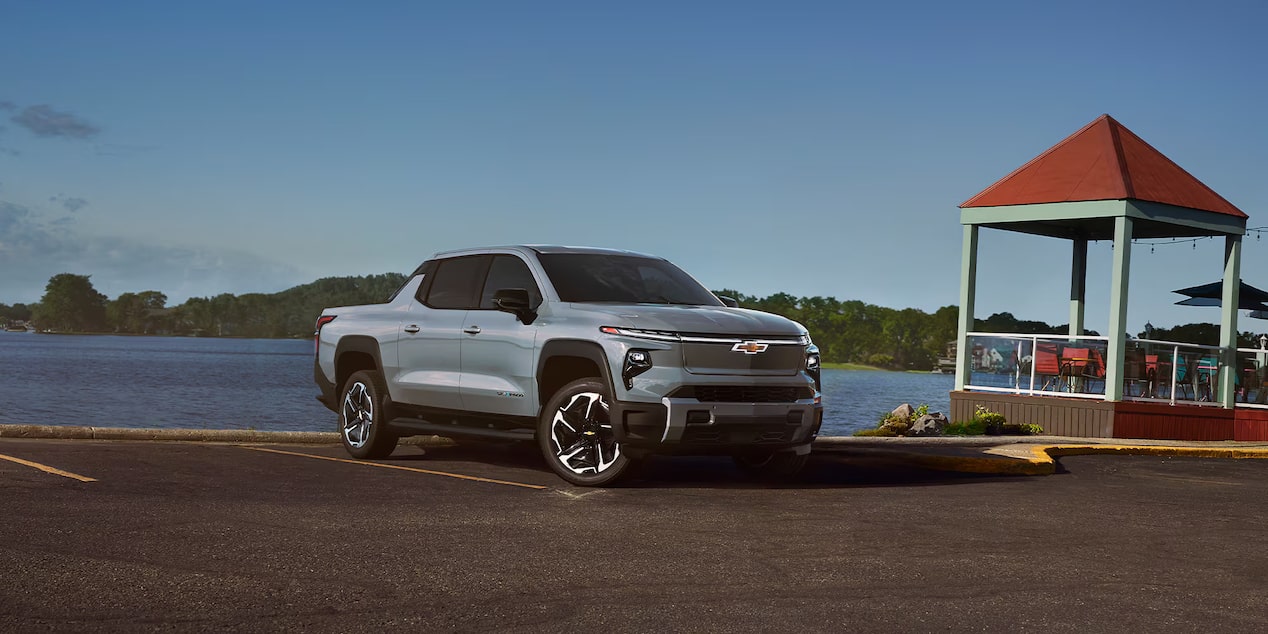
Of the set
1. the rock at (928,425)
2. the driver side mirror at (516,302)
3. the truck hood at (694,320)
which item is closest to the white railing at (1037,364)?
the rock at (928,425)

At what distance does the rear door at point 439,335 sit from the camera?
1059cm

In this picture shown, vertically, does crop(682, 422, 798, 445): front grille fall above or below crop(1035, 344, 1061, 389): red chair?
below

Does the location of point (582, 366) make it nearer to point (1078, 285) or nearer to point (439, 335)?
point (439, 335)

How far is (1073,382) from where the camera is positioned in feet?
63.3

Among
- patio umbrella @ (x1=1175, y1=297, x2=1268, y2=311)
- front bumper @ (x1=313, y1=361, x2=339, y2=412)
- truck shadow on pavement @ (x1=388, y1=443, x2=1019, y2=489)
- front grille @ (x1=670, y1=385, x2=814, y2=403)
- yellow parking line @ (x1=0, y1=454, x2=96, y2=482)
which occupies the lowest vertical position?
yellow parking line @ (x1=0, y1=454, x2=96, y2=482)

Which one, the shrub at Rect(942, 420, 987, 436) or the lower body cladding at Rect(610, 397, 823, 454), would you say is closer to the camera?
the lower body cladding at Rect(610, 397, 823, 454)

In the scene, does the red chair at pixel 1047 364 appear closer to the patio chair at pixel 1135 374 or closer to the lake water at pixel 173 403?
the patio chair at pixel 1135 374

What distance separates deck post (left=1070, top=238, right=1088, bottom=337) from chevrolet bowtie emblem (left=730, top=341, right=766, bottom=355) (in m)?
14.6

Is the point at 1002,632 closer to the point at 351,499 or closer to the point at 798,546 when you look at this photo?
the point at 798,546

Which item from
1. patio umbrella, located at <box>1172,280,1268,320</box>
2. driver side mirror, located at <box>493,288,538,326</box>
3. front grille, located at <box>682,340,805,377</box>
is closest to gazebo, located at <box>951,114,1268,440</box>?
patio umbrella, located at <box>1172,280,1268,320</box>

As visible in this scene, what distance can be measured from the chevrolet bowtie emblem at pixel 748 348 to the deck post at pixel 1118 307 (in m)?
11.3

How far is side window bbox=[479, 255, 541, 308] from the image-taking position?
10398 millimetres

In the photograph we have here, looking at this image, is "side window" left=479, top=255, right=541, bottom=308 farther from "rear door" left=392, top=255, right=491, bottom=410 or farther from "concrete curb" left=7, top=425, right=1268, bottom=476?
"concrete curb" left=7, top=425, right=1268, bottom=476

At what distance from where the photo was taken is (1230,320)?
20.3 m
